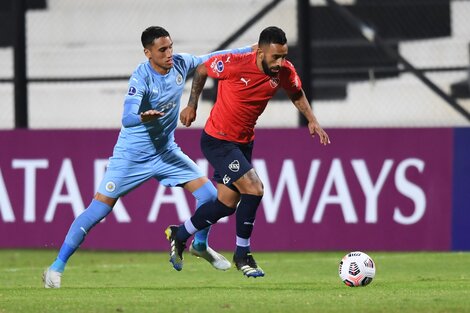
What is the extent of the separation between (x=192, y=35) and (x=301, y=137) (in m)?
3.73

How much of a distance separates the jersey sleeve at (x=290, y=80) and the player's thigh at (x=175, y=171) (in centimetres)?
112

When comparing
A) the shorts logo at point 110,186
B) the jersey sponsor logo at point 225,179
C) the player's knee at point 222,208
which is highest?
the jersey sponsor logo at point 225,179

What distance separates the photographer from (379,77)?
17266mm

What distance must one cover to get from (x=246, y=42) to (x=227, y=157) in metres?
7.09

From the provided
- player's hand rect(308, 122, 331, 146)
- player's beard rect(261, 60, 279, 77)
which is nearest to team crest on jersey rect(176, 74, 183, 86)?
player's beard rect(261, 60, 279, 77)

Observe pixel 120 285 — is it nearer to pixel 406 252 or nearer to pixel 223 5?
pixel 406 252

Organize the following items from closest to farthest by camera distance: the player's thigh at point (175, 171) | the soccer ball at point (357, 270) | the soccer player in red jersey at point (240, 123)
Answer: the soccer ball at point (357, 270), the soccer player in red jersey at point (240, 123), the player's thigh at point (175, 171)

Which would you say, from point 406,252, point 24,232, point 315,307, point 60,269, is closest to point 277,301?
point 315,307

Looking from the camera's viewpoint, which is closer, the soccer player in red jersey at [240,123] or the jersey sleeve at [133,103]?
the jersey sleeve at [133,103]


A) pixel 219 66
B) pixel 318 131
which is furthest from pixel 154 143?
pixel 318 131

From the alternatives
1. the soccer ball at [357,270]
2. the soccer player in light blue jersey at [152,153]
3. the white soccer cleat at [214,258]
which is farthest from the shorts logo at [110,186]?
the soccer ball at [357,270]

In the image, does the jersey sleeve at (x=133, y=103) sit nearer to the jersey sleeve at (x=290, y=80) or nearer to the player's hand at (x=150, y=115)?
the player's hand at (x=150, y=115)

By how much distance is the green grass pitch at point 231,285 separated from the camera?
8664mm

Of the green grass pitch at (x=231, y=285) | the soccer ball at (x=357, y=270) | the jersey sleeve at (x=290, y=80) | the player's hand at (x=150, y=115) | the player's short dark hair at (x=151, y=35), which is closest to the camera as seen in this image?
the green grass pitch at (x=231, y=285)
